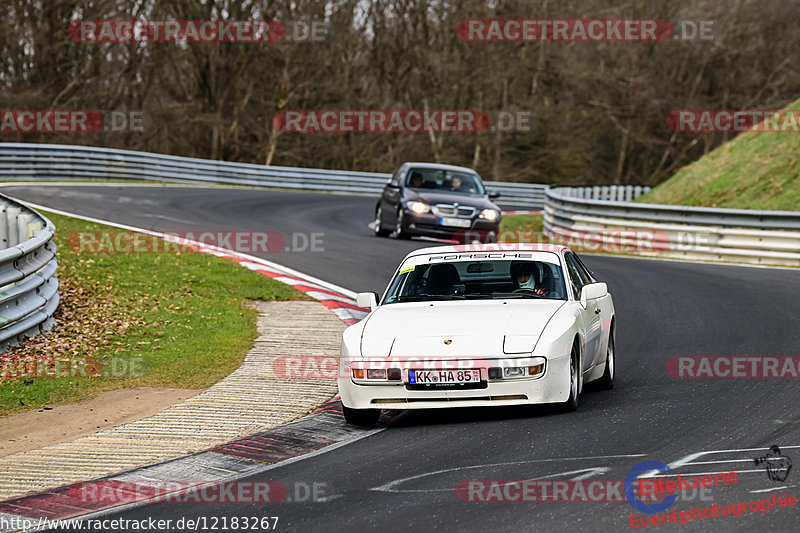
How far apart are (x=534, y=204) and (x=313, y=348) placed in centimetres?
3095

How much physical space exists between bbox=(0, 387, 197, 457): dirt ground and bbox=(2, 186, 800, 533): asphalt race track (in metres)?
2.04

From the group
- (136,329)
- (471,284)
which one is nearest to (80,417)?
(471,284)

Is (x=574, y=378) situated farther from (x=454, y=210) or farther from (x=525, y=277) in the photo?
(x=454, y=210)

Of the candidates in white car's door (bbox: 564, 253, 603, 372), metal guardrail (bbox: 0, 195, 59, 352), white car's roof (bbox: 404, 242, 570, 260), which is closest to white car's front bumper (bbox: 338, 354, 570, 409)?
white car's door (bbox: 564, 253, 603, 372)

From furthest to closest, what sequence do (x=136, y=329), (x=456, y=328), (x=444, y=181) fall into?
(x=444, y=181) < (x=136, y=329) < (x=456, y=328)

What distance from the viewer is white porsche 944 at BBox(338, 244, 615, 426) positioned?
26.3 feet

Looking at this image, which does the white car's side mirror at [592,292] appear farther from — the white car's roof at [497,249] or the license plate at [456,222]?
the license plate at [456,222]

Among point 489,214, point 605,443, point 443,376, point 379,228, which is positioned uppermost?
point 443,376

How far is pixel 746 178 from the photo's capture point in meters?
28.4

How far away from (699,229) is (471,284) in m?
13.1

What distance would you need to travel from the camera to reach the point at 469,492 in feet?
20.5

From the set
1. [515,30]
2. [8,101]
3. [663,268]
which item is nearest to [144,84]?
[8,101]

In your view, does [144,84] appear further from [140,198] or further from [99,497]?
[99,497]

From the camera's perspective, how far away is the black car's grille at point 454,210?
2230cm
